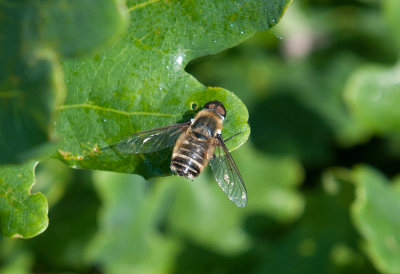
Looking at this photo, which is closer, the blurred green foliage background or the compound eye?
the compound eye

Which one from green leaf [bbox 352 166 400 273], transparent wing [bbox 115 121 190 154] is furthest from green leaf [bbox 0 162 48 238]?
green leaf [bbox 352 166 400 273]

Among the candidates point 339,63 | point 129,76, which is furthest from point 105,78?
point 339,63

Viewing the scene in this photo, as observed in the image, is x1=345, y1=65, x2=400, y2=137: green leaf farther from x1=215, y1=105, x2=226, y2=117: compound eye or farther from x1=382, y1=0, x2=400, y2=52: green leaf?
x1=215, y1=105, x2=226, y2=117: compound eye

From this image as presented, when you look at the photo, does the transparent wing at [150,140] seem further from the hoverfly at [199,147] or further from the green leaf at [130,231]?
the green leaf at [130,231]

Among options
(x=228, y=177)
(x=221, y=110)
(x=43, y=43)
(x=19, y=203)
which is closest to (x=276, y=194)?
(x=228, y=177)

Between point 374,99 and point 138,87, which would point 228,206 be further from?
point 138,87
